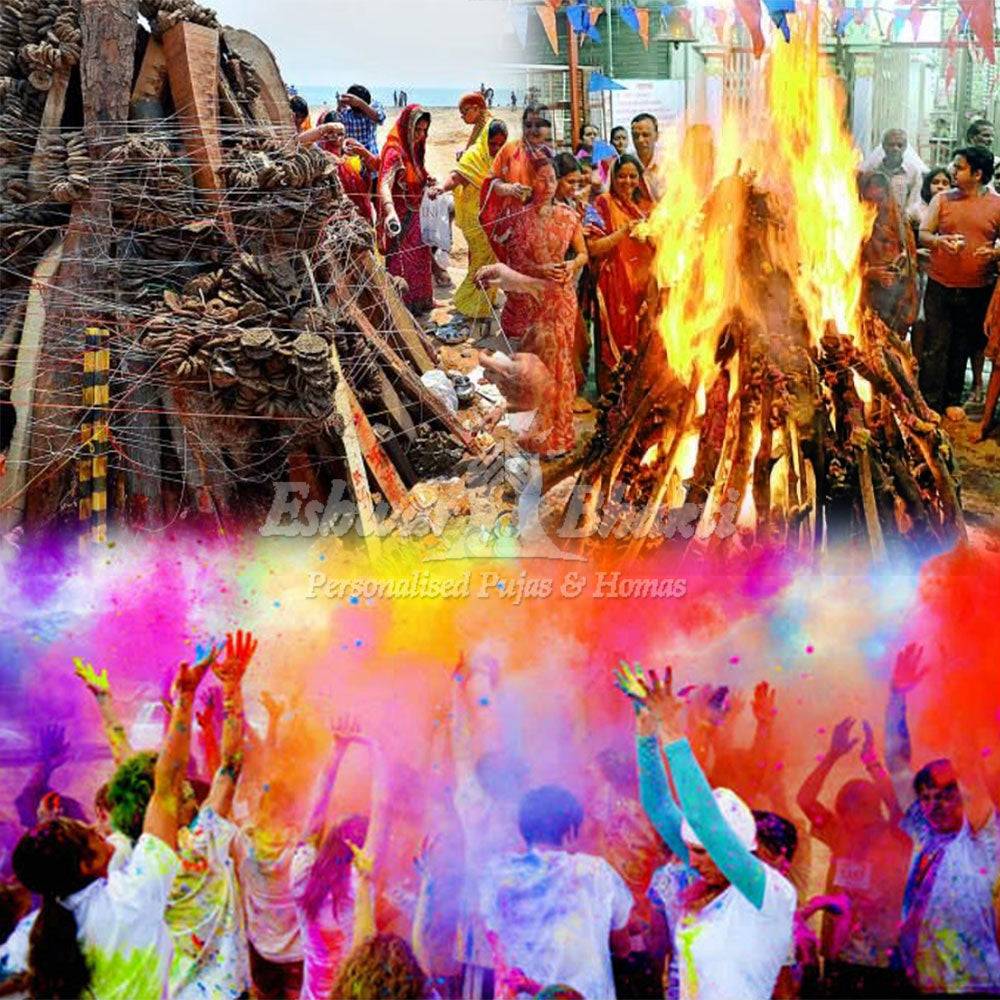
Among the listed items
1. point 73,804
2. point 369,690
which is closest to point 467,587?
point 369,690

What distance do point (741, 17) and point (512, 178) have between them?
32.7 inches

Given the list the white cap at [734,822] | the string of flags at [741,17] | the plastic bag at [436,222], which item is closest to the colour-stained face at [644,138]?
the string of flags at [741,17]

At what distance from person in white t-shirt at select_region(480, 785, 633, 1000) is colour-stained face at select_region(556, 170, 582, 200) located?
1.84 meters

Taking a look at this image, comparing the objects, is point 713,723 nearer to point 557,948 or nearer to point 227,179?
point 557,948

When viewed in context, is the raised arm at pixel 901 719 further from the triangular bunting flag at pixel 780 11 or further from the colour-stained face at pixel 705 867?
the triangular bunting flag at pixel 780 11

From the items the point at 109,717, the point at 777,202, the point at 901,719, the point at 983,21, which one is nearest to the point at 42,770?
the point at 109,717

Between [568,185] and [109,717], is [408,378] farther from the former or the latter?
[109,717]

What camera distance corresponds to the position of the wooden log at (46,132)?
3.86 meters

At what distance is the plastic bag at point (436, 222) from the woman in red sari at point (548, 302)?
28 cm

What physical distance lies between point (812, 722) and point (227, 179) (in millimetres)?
2501

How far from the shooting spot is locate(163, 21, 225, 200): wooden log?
3.86 m

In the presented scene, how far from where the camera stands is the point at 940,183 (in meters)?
3.75

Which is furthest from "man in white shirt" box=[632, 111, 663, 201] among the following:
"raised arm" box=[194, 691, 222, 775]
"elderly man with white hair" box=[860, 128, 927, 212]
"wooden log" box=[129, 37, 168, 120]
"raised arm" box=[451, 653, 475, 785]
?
"raised arm" box=[194, 691, 222, 775]

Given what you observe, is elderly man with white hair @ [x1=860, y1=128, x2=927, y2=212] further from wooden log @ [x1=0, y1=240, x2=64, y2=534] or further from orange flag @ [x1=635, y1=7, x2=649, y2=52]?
wooden log @ [x1=0, y1=240, x2=64, y2=534]
